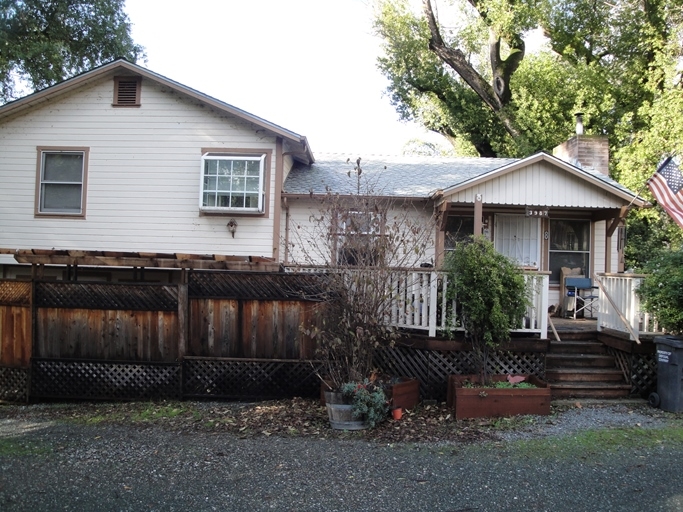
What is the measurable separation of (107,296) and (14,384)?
6.17 ft

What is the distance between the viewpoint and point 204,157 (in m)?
11.0

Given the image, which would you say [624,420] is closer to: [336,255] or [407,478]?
[407,478]

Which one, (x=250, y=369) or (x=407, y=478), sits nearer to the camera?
(x=407, y=478)

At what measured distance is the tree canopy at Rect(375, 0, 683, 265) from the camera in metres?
19.9

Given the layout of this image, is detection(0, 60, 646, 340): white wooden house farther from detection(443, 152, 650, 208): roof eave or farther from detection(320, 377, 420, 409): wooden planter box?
detection(320, 377, 420, 409): wooden planter box

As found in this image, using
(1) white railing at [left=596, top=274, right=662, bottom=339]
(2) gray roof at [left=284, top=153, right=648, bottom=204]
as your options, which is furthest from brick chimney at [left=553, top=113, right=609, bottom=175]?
(1) white railing at [left=596, top=274, right=662, bottom=339]

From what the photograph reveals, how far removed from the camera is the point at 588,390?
8.05 m

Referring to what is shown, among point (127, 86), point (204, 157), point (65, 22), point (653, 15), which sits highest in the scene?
point (653, 15)

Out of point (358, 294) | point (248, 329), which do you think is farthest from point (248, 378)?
point (358, 294)

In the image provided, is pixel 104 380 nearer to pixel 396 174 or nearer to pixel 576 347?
pixel 576 347

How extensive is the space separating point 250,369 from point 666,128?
50.9ft

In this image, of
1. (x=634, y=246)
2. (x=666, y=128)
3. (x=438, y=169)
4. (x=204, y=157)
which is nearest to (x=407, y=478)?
(x=204, y=157)

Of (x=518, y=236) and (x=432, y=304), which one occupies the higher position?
(x=518, y=236)

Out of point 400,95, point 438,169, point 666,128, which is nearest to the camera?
point 438,169
